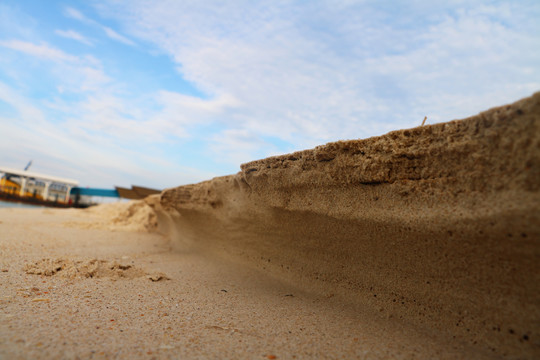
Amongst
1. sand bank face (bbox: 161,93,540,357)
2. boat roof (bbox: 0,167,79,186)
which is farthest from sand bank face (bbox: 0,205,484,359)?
boat roof (bbox: 0,167,79,186)

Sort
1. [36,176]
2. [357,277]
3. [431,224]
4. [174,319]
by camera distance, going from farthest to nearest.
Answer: [36,176] → [357,277] → [174,319] → [431,224]

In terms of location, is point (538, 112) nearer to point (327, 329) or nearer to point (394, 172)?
point (394, 172)

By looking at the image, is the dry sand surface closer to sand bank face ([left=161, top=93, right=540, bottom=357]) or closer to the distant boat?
sand bank face ([left=161, top=93, right=540, bottom=357])

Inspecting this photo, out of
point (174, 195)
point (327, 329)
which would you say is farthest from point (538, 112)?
point (174, 195)

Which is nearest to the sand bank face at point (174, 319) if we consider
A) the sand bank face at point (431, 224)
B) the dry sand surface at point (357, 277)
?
the dry sand surface at point (357, 277)

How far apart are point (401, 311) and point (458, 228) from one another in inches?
24.5

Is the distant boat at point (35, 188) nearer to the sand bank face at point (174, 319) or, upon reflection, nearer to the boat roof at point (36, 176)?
the boat roof at point (36, 176)

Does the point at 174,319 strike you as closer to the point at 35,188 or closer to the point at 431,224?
the point at 431,224

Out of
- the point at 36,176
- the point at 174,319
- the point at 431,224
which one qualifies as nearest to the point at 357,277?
the point at 431,224

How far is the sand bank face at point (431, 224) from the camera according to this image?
47.1 inches

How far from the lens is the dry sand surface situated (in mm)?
1203

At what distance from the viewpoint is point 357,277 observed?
6.32 ft

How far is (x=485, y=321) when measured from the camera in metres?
1.32

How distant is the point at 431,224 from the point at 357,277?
2.23 ft
